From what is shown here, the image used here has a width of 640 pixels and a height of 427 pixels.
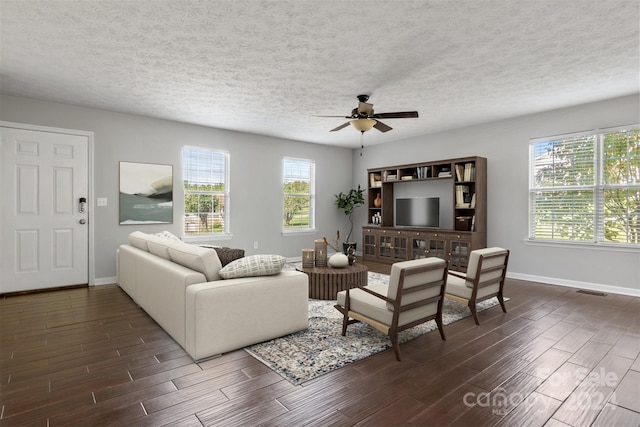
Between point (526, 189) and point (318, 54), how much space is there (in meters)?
4.26

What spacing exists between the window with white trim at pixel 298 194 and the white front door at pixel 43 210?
3.65 m

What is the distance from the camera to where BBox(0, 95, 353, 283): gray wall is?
5.05 m

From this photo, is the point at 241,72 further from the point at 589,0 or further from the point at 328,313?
the point at 589,0

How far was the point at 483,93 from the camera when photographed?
4457 millimetres

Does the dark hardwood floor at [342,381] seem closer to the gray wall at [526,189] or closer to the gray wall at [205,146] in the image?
the gray wall at [526,189]

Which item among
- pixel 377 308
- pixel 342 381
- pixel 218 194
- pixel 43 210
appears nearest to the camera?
pixel 342 381

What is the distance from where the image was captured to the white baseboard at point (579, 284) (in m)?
4.57

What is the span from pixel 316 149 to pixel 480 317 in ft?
17.3

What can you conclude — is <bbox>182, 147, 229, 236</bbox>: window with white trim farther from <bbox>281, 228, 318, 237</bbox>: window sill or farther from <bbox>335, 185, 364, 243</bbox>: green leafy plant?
<bbox>335, 185, 364, 243</bbox>: green leafy plant

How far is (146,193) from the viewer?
18.2 ft

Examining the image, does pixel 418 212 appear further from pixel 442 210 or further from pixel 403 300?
pixel 403 300

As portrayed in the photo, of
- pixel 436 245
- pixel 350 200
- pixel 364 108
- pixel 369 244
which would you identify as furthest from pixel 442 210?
pixel 364 108

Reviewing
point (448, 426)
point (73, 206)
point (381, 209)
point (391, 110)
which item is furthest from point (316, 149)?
point (448, 426)

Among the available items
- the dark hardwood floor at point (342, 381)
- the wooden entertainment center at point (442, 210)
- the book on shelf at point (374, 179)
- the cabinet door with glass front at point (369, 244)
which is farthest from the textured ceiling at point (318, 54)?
the cabinet door with glass front at point (369, 244)
